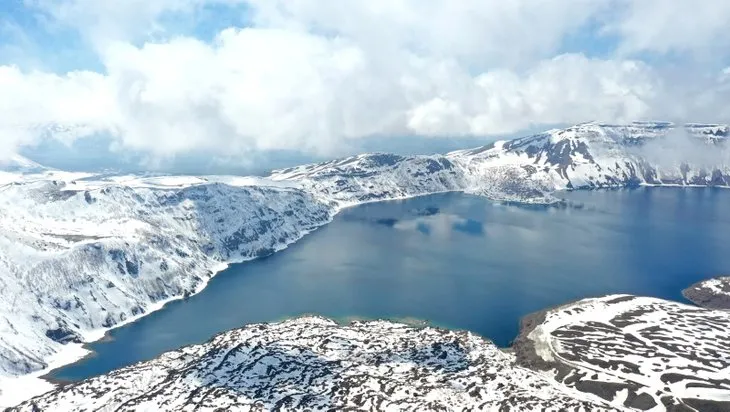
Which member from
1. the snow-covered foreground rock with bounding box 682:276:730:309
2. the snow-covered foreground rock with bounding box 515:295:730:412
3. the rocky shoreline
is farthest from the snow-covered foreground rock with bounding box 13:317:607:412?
the snow-covered foreground rock with bounding box 682:276:730:309

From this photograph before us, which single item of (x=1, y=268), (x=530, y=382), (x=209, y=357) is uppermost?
(x=1, y=268)

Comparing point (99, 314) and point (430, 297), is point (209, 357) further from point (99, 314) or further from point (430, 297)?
point (430, 297)

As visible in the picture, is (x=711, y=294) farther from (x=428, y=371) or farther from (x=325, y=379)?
(x=325, y=379)

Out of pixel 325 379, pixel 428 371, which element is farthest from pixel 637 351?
pixel 325 379

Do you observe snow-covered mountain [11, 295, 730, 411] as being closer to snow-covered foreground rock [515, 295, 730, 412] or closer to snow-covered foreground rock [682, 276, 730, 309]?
snow-covered foreground rock [515, 295, 730, 412]

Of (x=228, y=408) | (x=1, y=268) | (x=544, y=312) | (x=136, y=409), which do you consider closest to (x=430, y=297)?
(x=544, y=312)

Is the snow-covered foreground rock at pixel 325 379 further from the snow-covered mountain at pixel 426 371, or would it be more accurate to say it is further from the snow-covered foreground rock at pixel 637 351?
the snow-covered foreground rock at pixel 637 351

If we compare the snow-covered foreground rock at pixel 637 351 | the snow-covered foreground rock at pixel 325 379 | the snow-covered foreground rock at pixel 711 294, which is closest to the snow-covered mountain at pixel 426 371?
the snow-covered foreground rock at pixel 325 379
